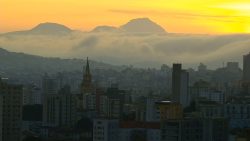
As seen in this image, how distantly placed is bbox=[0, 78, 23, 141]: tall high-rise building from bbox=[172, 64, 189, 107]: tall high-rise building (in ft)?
40.0

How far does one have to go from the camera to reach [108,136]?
22.3 meters

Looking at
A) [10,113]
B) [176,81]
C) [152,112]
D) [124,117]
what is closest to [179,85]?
[176,81]

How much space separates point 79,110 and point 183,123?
55.9 ft

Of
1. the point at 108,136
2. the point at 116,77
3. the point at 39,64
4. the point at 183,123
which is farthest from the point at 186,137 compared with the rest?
the point at 39,64

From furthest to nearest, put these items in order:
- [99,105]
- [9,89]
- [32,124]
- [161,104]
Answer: [99,105] → [32,124] → [161,104] → [9,89]

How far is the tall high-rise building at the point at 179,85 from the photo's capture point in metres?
38.2

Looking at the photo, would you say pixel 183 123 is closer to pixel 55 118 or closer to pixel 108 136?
pixel 108 136

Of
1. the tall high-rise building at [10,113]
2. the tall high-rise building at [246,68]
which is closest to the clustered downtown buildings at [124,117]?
the tall high-rise building at [10,113]

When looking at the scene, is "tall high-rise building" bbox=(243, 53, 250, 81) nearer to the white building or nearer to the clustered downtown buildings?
the clustered downtown buildings

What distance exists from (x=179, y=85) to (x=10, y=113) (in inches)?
666

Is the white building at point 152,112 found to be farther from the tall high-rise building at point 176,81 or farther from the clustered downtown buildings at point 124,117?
the tall high-rise building at point 176,81

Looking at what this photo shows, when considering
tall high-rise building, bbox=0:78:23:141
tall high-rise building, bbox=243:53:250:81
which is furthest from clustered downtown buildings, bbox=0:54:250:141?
tall high-rise building, bbox=243:53:250:81

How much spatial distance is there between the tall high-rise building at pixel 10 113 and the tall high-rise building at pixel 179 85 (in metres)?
12.2

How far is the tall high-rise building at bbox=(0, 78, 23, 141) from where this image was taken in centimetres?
2431
